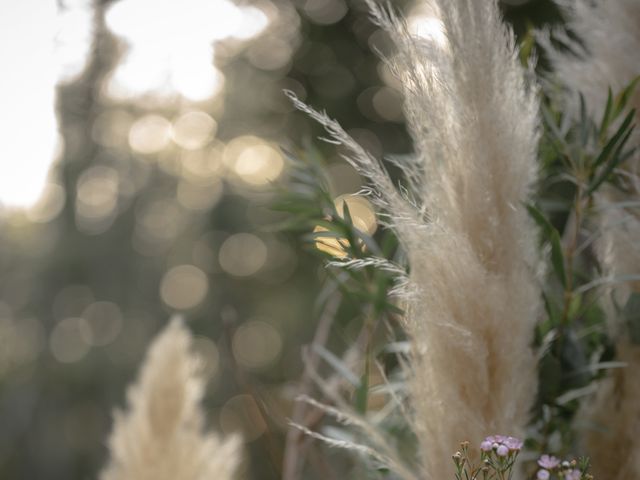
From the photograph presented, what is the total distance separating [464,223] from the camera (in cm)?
88

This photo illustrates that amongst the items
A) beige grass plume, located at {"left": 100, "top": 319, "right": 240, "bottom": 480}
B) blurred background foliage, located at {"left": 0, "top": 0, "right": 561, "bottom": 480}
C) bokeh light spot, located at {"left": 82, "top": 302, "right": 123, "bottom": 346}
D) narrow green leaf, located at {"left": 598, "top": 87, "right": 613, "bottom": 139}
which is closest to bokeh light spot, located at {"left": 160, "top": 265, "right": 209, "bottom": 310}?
blurred background foliage, located at {"left": 0, "top": 0, "right": 561, "bottom": 480}

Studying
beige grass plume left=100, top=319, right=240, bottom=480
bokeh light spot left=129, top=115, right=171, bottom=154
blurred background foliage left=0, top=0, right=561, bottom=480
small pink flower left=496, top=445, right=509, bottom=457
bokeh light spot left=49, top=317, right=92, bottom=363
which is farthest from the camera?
bokeh light spot left=49, top=317, right=92, bottom=363

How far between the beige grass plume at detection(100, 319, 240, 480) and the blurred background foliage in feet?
3.13

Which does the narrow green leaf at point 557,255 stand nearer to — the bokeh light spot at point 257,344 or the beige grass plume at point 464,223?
the beige grass plume at point 464,223

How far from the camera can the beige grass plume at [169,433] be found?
1.36 meters

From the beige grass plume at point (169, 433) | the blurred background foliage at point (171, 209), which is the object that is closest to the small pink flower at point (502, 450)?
the beige grass plume at point (169, 433)

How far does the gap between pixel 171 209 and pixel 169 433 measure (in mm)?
6588

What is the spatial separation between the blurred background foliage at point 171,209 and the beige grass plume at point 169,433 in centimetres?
95

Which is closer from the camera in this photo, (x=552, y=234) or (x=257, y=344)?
(x=552, y=234)

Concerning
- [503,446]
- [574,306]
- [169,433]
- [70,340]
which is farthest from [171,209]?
[503,446]

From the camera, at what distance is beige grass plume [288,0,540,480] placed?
0.86m

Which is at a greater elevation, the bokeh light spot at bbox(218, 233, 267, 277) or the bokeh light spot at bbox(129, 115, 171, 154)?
the bokeh light spot at bbox(129, 115, 171, 154)

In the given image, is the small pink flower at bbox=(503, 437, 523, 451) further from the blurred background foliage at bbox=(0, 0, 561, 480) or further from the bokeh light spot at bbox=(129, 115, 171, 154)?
the bokeh light spot at bbox=(129, 115, 171, 154)

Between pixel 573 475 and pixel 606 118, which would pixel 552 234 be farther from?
pixel 573 475
